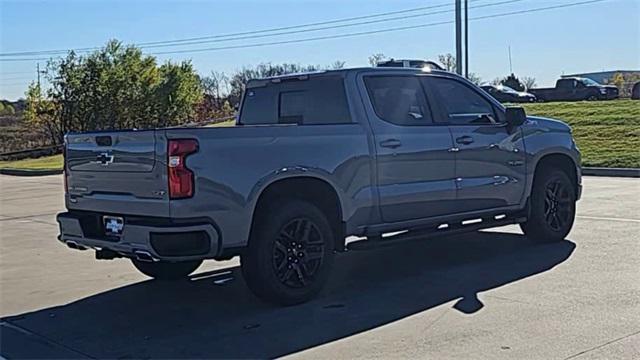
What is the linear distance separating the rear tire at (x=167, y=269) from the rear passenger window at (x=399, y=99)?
2340 millimetres

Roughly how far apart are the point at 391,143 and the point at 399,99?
0.61 meters

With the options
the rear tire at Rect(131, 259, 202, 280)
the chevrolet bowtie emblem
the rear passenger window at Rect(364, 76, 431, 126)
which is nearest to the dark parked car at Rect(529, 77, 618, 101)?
the rear passenger window at Rect(364, 76, 431, 126)

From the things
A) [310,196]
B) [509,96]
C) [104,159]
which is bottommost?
[310,196]

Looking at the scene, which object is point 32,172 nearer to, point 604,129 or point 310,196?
point 604,129

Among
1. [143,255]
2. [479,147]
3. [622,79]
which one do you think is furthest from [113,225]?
[622,79]

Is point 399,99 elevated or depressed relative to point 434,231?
Result: elevated

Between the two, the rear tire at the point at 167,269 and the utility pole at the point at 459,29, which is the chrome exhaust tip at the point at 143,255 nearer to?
the rear tire at the point at 167,269

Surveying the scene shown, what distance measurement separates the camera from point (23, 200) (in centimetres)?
1816

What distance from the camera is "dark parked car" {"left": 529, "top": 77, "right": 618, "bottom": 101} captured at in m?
42.0

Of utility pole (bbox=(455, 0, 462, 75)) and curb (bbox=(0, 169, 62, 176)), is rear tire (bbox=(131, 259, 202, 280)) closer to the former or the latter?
utility pole (bbox=(455, 0, 462, 75))

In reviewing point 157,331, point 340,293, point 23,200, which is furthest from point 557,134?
point 23,200

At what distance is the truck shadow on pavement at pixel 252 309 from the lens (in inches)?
225

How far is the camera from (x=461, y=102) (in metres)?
8.42

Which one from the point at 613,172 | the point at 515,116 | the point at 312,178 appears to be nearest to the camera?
the point at 312,178
